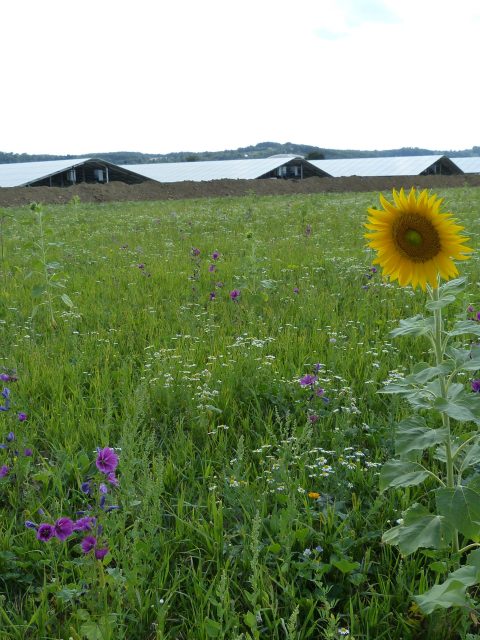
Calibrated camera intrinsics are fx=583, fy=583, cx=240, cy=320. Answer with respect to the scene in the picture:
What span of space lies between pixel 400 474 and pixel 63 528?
120 centimetres

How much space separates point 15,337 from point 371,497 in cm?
348

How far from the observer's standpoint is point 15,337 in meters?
4.97

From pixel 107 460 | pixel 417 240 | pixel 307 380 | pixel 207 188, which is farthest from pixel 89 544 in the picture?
pixel 207 188

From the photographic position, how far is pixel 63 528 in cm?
204

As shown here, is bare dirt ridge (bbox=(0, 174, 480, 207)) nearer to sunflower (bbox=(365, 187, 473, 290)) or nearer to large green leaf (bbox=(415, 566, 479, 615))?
sunflower (bbox=(365, 187, 473, 290))

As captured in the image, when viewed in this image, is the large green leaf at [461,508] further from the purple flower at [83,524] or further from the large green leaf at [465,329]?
the purple flower at [83,524]

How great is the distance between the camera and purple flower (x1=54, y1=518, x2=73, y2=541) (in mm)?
2021

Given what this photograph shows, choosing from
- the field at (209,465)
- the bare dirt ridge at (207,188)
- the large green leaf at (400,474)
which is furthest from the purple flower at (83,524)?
the bare dirt ridge at (207,188)

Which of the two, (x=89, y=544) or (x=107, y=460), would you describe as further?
(x=107, y=460)

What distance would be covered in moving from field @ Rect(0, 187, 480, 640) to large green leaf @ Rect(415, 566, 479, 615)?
0.35 feet

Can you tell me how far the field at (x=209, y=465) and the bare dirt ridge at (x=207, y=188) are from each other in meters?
24.8

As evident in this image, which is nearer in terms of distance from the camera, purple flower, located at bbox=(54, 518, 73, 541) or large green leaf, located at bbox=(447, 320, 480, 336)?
large green leaf, located at bbox=(447, 320, 480, 336)

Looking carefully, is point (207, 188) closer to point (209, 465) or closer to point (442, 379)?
point (209, 465)

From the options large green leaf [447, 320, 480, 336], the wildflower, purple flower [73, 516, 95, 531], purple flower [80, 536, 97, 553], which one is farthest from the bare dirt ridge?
large green leaf [447, 320, 480, 336]
